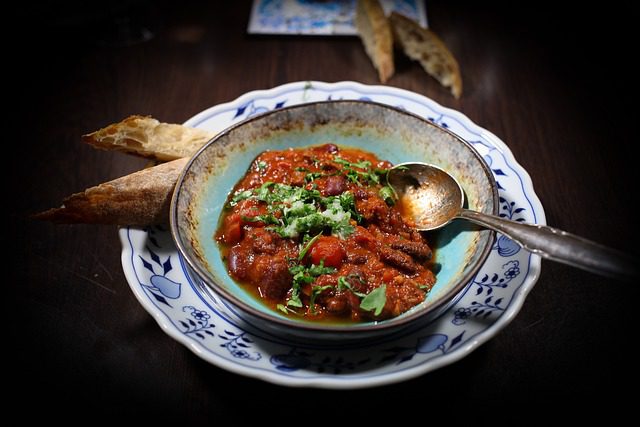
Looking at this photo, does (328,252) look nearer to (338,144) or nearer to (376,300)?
(376,300)

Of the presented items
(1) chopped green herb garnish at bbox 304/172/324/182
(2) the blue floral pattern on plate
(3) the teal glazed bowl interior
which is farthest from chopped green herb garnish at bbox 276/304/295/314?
(1) chopped green herb garnish at bbox 304/172/324/182

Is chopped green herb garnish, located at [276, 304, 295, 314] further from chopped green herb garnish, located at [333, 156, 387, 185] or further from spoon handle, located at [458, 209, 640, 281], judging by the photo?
spoon handle, located at [458, 209, 640, 281]

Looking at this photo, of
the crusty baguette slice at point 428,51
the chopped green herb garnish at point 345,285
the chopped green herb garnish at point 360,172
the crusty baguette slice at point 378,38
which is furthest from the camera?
the crusty baguette slice at point 378,38

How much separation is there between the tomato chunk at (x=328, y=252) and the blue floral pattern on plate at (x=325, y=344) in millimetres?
443

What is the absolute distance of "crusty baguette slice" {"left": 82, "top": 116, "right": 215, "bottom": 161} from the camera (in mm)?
3207

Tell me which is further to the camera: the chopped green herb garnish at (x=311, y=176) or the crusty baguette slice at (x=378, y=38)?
the crusty baguette slice at (x=378, y=38)

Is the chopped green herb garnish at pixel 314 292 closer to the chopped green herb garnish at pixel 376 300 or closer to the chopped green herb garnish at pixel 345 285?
the chopped green herb garnish at pixel 345 285

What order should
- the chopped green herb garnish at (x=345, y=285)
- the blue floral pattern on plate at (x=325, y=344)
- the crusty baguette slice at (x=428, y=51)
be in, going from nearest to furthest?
the blue floral pattern on plate at (x=325, y=344)
the chopped green herb garnish at (x=345, y=285)
the crusty baguette slice at (x=428, y=51)

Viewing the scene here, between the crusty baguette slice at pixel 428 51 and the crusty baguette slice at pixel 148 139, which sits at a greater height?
the crusty baguette slice at pixel 428 51

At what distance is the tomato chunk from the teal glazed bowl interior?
329 mm

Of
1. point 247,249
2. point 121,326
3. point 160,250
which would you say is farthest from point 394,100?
point 121,326

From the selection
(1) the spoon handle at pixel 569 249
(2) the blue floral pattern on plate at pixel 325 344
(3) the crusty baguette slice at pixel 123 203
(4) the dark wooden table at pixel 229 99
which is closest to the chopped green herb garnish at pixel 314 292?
(2) the blue floral pattern on plate at pixel 325 344

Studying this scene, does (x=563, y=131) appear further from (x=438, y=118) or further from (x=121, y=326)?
(x=121, y=326)

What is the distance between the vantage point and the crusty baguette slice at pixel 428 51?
4.50 meters
